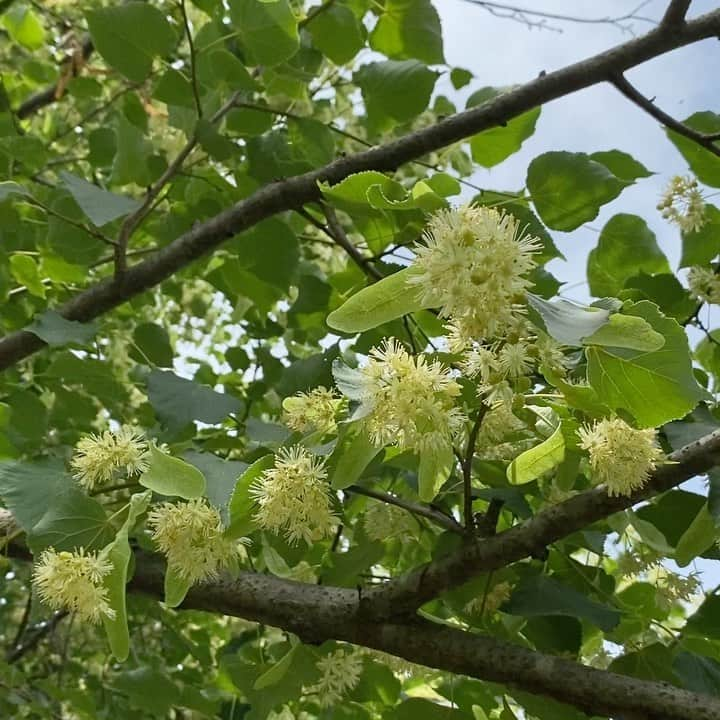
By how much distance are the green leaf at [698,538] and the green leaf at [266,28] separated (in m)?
0.92

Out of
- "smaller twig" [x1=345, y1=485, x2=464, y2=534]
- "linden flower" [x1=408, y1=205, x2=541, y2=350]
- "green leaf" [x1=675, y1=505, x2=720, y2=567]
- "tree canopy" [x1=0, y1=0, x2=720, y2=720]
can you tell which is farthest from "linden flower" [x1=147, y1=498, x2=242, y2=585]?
"green leaf" [x1=675, y1=505, x2=720, y2=567]

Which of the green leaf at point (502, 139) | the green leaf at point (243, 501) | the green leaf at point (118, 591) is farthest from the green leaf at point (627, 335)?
the green leaf at point (502, 139)

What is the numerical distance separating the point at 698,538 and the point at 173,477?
2.11 feet

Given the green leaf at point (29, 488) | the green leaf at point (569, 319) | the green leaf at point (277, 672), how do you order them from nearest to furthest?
the green leaf at point (569, 319) < the green leaf at point (29, 488) < the green leaf at point (277, 672)

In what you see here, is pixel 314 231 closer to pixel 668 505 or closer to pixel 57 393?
pixel 57 393

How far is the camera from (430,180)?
0.99 m

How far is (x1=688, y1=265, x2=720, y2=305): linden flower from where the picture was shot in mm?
1382

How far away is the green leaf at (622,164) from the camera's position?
138 centimetres

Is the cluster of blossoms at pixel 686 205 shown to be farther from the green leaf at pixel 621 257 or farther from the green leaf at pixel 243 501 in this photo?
the green leaf at pixel 243 501

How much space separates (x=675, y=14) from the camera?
1.30 metres

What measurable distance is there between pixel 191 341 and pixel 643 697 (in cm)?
233

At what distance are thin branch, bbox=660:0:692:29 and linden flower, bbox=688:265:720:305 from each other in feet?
1.22

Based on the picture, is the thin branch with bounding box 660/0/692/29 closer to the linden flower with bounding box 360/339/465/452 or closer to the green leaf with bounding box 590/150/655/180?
the green leaf with bounding box 590/150/655/180

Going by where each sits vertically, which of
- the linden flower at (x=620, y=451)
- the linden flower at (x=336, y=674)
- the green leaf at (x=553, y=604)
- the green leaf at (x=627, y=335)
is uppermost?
the green leaf at (x=627, y=335)
